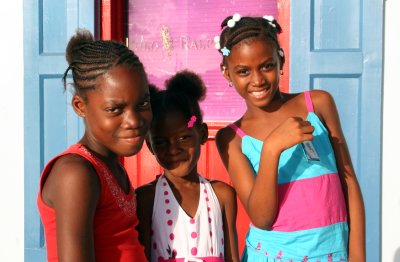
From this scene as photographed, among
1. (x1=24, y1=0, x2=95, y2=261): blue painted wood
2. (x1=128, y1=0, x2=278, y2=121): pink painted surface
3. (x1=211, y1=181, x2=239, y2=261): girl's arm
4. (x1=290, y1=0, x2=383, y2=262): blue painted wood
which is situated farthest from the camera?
(x1=128, y1=0, x2=278, y2=121): pink painted surface

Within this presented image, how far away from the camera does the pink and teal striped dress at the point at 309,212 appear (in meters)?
1.72

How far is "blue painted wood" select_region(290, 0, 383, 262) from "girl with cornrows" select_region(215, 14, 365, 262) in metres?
0.95

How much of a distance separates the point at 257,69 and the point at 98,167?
2.18 feet

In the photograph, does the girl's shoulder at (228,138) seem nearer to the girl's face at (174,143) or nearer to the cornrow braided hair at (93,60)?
the girl's face at (174,143)

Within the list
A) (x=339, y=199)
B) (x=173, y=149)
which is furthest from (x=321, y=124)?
(x=173, y=149)

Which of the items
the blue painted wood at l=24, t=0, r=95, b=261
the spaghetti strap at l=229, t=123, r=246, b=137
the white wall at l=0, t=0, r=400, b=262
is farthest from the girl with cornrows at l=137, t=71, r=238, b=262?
the white wall at l=0, t=0, r=400, b=262

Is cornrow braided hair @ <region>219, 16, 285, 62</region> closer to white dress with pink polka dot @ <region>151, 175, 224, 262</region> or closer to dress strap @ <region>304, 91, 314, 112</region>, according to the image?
dress strap @ <region>304, 91, 314, 112</region>

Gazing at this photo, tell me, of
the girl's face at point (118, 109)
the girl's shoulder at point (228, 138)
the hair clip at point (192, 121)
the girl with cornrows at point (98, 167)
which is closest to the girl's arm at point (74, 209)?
the girl with cornrows at point (98, 167)

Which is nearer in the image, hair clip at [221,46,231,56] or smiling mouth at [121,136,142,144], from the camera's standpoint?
smiling mouth at [121,136,142,144]

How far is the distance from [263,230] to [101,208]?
2.06 ft
